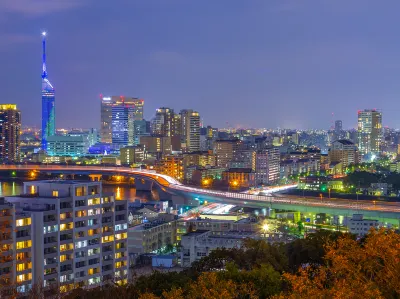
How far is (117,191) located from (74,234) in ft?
56.5

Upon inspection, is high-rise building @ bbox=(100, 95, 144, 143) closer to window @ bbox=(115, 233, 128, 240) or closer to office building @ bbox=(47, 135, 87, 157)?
office building @ bbox=(47, 135, 87, 157)

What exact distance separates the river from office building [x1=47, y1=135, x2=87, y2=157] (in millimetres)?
16706

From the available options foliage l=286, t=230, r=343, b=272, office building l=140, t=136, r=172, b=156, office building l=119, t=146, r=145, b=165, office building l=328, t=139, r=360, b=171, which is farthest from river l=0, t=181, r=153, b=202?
foliage l=286, t=230, r=343, b=272

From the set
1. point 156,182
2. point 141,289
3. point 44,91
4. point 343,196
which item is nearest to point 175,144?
point 44,91

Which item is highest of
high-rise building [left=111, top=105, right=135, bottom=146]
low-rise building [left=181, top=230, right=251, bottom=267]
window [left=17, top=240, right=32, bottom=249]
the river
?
high-rise building [left=111, top=105, right=135, bottom=146]

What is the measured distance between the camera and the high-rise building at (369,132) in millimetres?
51812

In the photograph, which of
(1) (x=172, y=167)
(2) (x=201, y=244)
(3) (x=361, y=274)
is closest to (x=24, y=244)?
(2) (x=201, y=244)

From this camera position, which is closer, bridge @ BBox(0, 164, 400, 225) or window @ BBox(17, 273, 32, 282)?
window @ BBox(17, 273, 32, 282)

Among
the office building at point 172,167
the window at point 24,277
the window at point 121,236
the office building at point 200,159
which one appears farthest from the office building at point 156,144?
the window at point 24,277

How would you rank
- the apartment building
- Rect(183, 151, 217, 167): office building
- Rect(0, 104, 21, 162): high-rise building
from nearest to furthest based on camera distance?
the apartment building → Rect(183, 151, 217, 167): office building → Rect(0, 104, 21, 162): high-rise building

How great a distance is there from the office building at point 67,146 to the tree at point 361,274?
43.2 meters

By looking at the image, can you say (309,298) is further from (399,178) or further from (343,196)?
(399,178)

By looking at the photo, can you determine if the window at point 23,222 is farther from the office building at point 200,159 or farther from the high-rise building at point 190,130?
the high-rise building at point 190,130

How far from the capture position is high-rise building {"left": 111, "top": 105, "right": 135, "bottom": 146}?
187 feet
